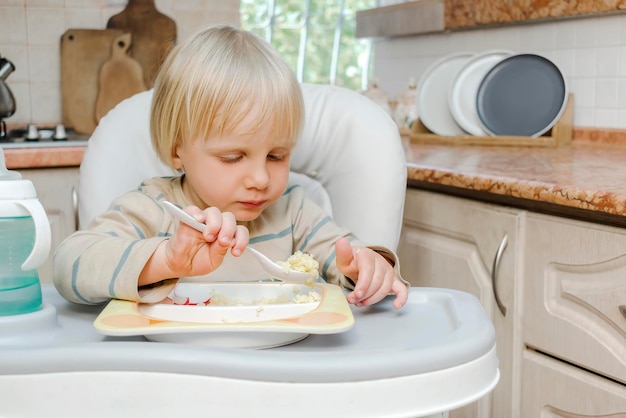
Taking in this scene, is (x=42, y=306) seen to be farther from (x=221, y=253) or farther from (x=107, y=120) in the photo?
(x=107, y=120)

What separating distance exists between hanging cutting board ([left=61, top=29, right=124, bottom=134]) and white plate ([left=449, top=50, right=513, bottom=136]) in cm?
114

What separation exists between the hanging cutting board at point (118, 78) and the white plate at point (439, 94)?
0.94 meters

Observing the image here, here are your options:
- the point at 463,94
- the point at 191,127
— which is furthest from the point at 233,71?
the point at 463,94

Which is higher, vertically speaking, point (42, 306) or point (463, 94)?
point (463, 94)

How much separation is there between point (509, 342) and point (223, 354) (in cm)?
101

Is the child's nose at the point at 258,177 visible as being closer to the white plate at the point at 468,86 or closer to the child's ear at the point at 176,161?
the child's ear at the point at 176,161

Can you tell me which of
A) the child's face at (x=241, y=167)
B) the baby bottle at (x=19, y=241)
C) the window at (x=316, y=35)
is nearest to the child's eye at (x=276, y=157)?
the child's face at (x=241, y=167)

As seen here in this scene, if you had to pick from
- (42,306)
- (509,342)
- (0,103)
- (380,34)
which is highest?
(380,34)

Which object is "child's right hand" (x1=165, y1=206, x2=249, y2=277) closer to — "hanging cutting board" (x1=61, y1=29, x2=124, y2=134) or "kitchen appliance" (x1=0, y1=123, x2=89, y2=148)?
"kitchen appliance" (x1=0, y1=123, x2=89, y2=148)

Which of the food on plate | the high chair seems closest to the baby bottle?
the high chair

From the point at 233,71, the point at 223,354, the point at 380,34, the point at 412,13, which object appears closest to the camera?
the point at 223,354

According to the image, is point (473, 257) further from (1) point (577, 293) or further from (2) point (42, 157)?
(2) point (42, 157)

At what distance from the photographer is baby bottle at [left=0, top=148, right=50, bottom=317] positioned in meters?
0.89

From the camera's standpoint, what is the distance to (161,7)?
114 inches
